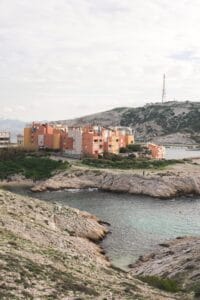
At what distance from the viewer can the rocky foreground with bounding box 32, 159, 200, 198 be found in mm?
79188

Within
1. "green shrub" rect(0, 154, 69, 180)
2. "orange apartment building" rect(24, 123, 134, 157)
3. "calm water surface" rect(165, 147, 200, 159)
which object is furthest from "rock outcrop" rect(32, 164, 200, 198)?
"calm water surface" rect(165, 147, 200, 159)

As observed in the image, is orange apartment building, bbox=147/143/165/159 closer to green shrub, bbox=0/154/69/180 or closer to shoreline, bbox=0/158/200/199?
shoreline, bbox=0/158/200/199

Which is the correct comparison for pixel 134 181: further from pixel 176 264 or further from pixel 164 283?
pixel 164 283

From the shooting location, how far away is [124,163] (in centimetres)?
9544

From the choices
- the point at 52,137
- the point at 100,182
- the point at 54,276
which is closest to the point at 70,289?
the point at 54,276

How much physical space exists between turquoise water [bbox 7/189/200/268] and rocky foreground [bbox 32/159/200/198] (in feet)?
9.51

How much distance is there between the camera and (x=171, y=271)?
34.7m

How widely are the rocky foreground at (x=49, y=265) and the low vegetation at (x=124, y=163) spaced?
45853 mm

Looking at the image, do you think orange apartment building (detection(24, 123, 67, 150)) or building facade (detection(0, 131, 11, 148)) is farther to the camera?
building facade (detection(0, 131, 11, 148))

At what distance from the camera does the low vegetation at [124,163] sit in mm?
93562

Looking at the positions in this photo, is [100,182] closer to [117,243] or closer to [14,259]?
[117,243]

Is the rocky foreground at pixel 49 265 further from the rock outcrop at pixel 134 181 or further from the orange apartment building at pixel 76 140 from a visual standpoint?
the orange apartment building at pixel 76 140

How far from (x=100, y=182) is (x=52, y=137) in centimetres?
3105

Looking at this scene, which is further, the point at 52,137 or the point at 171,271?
the point at 52,137
